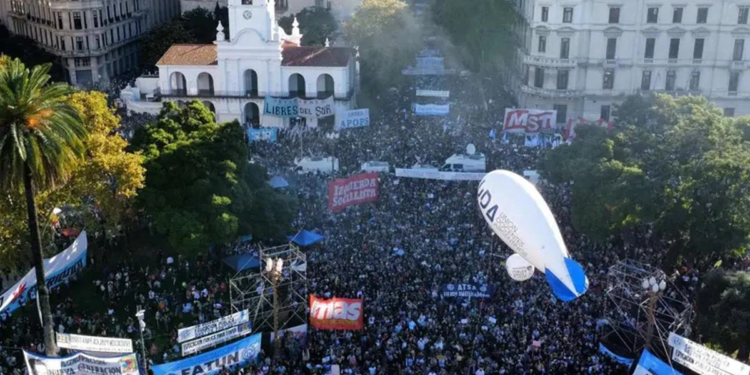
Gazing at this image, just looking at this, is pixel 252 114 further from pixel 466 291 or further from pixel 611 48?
pixel 466 291

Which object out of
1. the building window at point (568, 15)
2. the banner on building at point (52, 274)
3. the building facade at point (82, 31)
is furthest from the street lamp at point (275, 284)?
the building facade at point (82, 31)

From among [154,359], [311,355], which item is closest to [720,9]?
[311,355]

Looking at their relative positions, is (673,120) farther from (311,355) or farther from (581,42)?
(311,355)

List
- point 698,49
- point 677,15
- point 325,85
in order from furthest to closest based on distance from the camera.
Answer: point 325,85, point 698,49, point 677,15

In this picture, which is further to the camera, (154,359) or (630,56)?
(630,56)

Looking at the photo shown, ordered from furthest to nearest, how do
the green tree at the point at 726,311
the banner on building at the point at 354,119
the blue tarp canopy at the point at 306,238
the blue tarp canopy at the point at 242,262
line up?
the banner on building at the point at 354,119, the blue tarp canopy at the point at 306,238, the blue tarp canopy at the point at 242,262, the green tree at the point at 726,311

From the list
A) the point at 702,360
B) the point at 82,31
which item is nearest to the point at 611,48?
the point at 702,360

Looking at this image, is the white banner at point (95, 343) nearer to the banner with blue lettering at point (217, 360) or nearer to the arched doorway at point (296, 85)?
the banner with blue lettering at point (217, 360)
